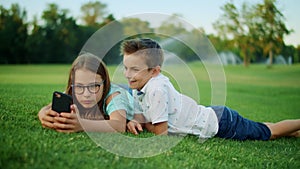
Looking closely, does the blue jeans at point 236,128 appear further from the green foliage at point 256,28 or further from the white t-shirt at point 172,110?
the green foliage at point 256,28

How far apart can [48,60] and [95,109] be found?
34.8m

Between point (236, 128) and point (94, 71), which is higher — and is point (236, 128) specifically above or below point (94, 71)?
below

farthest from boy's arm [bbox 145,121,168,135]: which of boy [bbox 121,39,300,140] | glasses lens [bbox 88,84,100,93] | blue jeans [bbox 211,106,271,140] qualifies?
blue jeans [bbox 211,106,271,140]

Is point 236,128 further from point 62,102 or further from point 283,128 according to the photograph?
point 62,102

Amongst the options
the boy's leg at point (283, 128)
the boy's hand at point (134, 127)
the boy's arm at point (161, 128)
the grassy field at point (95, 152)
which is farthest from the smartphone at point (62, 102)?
the boy's leg at point (283, 128)

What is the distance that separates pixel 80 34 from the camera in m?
38.3

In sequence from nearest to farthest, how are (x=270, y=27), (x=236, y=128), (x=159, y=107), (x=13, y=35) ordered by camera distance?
(x=159, y=107)
(x=236, y=128)
(x=270, y=27)
(x=13, y=35)

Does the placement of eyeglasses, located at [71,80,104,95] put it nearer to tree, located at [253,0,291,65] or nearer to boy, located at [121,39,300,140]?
boy, located at [121,39,300,140]

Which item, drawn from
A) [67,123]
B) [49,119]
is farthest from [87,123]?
[49,119]

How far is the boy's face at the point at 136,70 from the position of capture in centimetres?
319

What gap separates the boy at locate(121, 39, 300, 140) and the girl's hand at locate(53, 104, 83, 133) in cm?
54

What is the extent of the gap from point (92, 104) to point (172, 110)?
2.46ft

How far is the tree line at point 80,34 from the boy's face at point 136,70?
79.4ft

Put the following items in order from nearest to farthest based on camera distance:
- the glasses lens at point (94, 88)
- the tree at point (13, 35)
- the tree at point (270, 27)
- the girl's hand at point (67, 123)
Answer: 1. the girl's hand at point (67, 123)
2. the glasses lens at point (94, 88)
3. the tree at point (270, 27)
4. the tree at point (13, 35)
